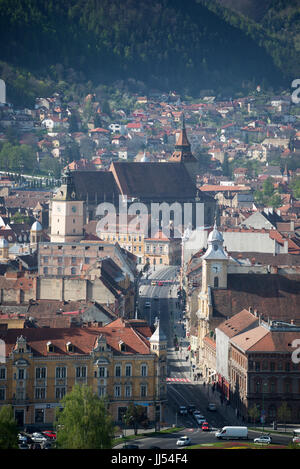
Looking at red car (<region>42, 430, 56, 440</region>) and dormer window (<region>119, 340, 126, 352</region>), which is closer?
red car (<region>42, 430, 56, 440</region>)

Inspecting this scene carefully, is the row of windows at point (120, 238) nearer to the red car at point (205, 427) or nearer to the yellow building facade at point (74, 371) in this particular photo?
the yellow building facade at point (74, 371)

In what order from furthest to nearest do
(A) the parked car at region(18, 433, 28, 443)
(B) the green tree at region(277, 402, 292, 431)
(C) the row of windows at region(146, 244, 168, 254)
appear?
(C) the row of windows at region(146, 244, 168, 254)
(B) the green tree at region(277, 402, 292, 431)
(A) the parked car at region(18, 433, 28, 443)

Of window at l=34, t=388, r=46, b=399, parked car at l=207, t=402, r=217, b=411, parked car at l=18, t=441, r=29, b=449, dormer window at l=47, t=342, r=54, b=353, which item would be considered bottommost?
parked car at l=18, t=441, r=29, b=449

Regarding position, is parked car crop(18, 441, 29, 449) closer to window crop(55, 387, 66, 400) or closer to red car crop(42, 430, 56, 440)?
red car crop(42, 430, 56, 440)

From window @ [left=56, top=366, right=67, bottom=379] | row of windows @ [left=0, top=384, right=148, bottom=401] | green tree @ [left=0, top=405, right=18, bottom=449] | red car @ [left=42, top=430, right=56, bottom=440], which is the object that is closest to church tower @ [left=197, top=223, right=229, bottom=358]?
row of windows @ [left=0, top=384, right=148, bottom=401]
